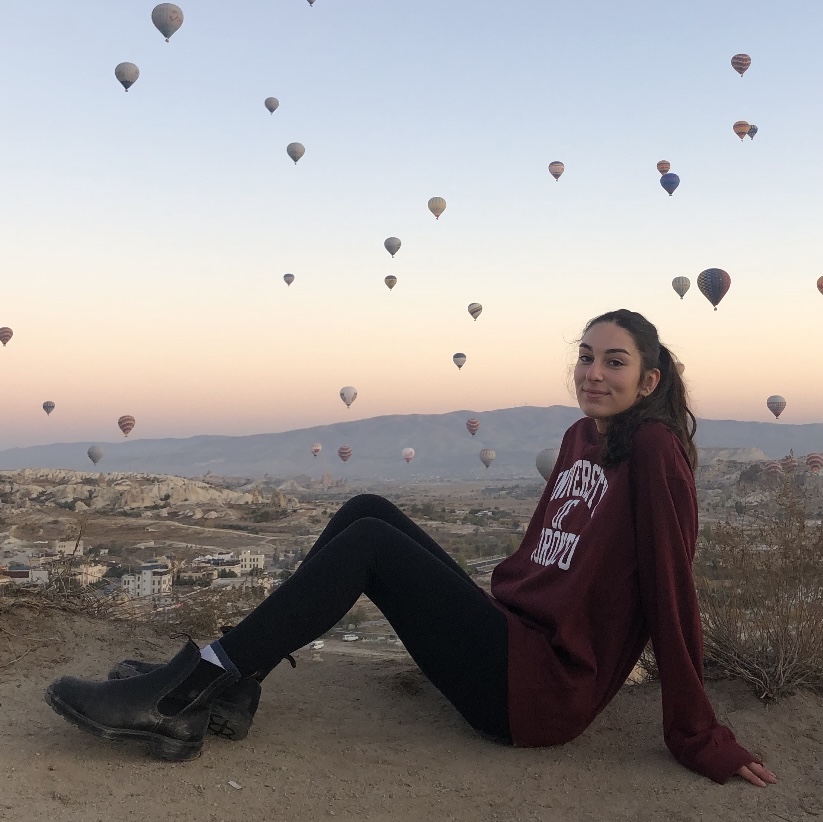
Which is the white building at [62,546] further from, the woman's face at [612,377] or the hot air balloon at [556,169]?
the hot air balloon at [556,169]

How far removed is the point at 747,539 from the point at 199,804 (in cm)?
267

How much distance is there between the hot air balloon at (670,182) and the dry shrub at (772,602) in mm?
32200

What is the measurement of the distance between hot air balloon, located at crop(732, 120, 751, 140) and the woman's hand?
37265mm

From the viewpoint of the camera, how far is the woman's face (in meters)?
2.90

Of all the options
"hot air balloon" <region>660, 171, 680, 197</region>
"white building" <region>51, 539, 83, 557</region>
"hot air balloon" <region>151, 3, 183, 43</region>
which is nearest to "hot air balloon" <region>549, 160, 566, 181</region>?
"hot air balloon" <region>660, 171, 680, 197</region>

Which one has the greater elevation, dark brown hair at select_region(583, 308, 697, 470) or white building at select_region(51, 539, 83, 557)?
dark brown hair at select_region(583, 308, 697, 470)

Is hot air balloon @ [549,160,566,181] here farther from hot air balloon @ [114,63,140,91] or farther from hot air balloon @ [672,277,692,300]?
hot air balloon @ [114,63,140,91]

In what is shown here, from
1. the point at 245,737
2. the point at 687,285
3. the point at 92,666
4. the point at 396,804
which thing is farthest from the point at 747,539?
the point at 687,285

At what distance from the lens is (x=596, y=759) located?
2902mm

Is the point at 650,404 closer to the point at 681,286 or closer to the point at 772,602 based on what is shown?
the point at 772,602

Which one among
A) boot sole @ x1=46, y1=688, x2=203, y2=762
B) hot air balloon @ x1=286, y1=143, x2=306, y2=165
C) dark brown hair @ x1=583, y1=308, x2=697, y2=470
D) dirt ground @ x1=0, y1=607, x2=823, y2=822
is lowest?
dirt ground @ x1=0, y1=607, x2=823, y2=822

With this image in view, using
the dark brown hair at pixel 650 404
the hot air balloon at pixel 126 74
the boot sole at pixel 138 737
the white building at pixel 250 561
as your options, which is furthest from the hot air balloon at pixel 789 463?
the hot air balloon at pixel 126 74

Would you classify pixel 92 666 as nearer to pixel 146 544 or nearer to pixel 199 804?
pixel 199 804

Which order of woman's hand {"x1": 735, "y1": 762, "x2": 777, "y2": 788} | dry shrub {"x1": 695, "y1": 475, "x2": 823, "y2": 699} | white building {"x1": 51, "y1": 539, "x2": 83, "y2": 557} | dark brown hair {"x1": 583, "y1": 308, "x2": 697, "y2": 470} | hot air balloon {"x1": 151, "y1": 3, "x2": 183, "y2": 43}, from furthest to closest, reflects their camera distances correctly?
hot air balloon {"x1": 151, "y1": 3, "x2": 183, "y2": 43}
white building {"x1": 51, "y1": 539, "x2": 83, "y2": 557}
dry shrub {"x1": 695, "y1": 475, "x2": 823, "y2": 699}
dark brown hair {"x1": 583, "y1": 308, "x2": 697, "y2": 470}
woman's hand {"x1": 735, "y1": 762, "x2": 777, "y2": 788}
